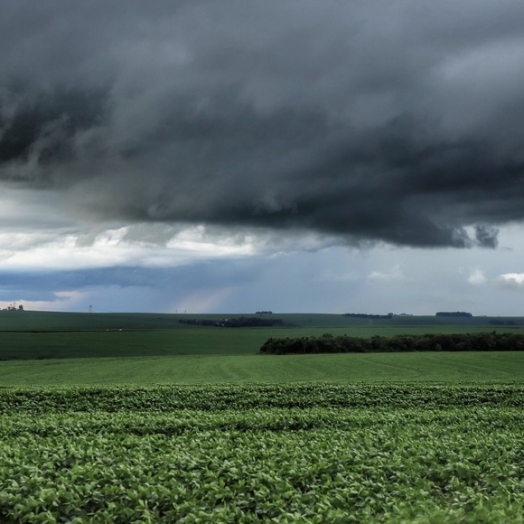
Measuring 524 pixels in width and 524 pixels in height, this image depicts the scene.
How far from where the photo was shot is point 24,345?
13362 cm

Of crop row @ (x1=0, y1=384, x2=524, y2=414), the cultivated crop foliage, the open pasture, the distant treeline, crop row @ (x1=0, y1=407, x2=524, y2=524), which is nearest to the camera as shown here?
crop row @ (x1=0, y1=407, x2=524, y2=524)

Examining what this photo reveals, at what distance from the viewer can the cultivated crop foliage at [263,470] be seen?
43.3 ft

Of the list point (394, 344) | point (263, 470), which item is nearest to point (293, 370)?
point (394, 344)

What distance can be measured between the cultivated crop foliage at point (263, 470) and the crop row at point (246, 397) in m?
7.46

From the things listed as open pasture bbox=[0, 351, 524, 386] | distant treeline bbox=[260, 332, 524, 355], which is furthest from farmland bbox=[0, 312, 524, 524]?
distant treeline bbox=[260, 332, 524, 355]

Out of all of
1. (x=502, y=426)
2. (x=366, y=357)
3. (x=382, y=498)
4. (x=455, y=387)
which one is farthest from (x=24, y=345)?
(x=382, y=498)

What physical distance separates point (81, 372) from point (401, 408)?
47.8 m

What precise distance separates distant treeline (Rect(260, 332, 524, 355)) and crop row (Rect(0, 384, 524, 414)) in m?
66.0

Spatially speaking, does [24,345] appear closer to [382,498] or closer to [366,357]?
[366,357]

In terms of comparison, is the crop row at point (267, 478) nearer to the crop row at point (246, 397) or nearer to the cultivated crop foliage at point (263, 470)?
the cultivated crop foliage at point (263, 470)

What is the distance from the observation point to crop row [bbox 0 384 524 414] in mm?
34781

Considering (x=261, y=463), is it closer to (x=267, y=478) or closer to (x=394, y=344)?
(x=267, y=478)

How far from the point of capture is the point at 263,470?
1574 cm

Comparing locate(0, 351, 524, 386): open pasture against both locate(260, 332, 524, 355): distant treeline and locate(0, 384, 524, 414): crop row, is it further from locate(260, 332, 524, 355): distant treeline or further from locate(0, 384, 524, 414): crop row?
locate(0, 384, 524, 414): crop row
